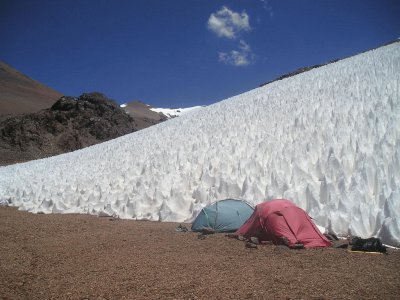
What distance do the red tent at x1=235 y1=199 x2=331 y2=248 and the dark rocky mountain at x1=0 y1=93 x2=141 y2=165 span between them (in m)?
34.4

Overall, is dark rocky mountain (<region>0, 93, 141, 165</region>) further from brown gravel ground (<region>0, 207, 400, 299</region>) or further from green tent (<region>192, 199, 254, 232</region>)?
brown gravel ground (<region>0, 207, 400, 299</region>)

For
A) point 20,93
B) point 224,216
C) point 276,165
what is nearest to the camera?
point 224,216

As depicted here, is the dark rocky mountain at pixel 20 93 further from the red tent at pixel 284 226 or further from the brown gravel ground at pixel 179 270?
the red tent at pixel 284 226

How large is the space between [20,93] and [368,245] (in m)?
95.8

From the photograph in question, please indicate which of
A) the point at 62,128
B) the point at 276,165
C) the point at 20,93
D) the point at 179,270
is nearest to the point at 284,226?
the point at 179,270

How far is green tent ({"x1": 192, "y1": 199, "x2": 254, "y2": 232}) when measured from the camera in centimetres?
934

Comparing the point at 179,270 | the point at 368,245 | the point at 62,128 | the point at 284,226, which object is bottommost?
the point at 179,270

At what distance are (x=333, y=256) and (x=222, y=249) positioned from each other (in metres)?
2.17

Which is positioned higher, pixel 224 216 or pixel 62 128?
pixel 62 128

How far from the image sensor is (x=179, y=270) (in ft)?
19.4

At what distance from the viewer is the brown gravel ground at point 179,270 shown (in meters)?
4.86

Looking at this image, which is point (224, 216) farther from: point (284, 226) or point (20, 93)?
point (20, 93)

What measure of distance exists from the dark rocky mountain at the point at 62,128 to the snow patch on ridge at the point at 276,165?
1897 cm

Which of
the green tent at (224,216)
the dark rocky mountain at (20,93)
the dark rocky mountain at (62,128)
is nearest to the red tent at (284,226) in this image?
the green tent at (224,216)
